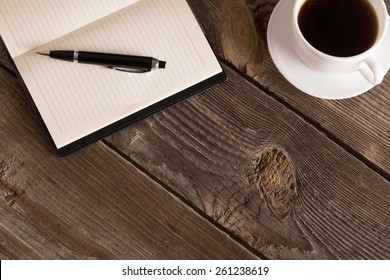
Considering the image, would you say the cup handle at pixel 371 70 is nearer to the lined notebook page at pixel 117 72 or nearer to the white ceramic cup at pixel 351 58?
the white ceramic cup at pixel 351 58

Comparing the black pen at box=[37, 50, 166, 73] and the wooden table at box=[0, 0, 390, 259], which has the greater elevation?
the black pen at box=[37, 50, 166, 73]

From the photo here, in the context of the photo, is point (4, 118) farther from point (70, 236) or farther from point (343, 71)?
point (343, 71)

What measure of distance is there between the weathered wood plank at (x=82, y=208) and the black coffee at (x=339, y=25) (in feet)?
0.99

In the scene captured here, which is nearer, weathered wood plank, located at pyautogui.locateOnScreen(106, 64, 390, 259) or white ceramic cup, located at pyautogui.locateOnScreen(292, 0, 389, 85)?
white ceramic cup, located at pyautogui.locateOnScreen(292, 0, 389, 85)

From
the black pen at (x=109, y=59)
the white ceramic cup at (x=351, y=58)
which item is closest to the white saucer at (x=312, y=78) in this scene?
the white ceramic cup at (x=351, y=58)

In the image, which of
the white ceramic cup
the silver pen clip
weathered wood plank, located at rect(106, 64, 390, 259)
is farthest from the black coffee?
the silver pen clip

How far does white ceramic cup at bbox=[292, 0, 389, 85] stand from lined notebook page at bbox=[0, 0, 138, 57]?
0.87ft

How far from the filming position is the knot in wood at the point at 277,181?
88 cm

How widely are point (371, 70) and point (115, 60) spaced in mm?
343

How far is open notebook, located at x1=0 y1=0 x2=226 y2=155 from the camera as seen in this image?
0.84 metres

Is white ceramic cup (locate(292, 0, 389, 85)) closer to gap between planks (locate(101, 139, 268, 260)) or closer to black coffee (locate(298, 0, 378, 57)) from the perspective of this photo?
black coffee (locate(298, 0, 378, 57))
